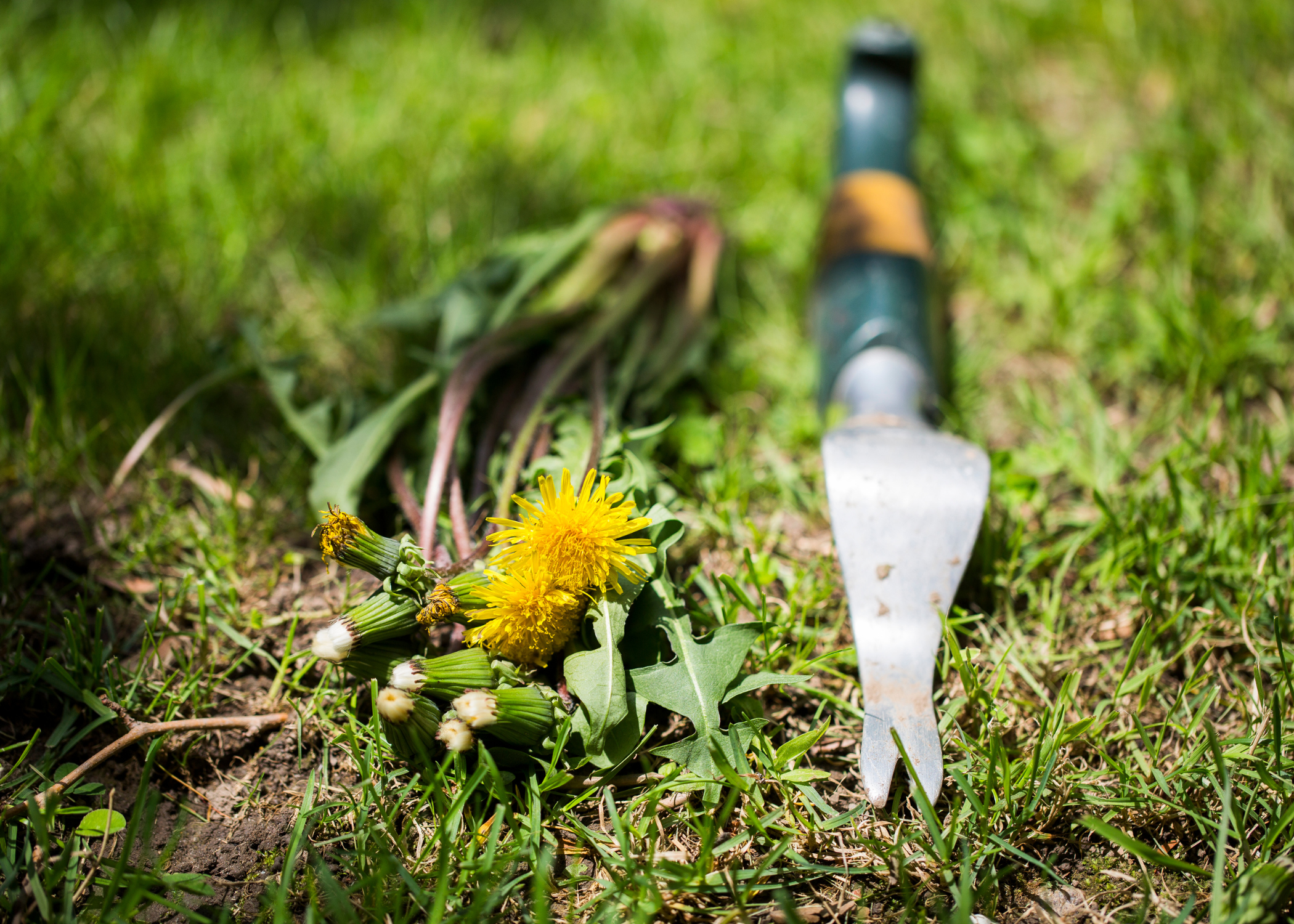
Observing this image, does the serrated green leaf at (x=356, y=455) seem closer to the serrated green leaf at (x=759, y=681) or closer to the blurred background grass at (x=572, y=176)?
the blurred background grass at (x=572, y=176)

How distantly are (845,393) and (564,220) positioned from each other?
1237 mm

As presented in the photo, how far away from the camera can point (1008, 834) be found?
55.4 inches

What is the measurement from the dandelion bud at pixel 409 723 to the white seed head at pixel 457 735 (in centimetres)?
2

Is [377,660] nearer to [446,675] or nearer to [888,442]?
[446,675]

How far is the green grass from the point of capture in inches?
55.4

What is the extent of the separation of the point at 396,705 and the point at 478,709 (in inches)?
4.6

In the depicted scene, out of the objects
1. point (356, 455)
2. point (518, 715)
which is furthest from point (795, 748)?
point (356, 455)

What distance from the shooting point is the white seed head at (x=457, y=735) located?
1334mm

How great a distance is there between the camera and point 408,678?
1.35 meters

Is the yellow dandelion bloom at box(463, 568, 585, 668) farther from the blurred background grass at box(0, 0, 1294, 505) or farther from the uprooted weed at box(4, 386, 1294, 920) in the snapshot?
the blurred background grass at box(0, 0, 1294, 505)

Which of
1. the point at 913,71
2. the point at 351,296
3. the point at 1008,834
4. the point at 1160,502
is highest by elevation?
the point at 913,71

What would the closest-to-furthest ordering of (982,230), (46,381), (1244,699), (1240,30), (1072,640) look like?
1. (1244,699)
2. (1072,640)
3. (46,381)
4. (982,230)
5. (1240,30)

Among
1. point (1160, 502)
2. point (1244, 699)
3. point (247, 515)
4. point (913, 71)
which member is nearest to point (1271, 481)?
point (1160, 502)

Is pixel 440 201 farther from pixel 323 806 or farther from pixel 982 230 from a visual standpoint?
pixel 323 806
